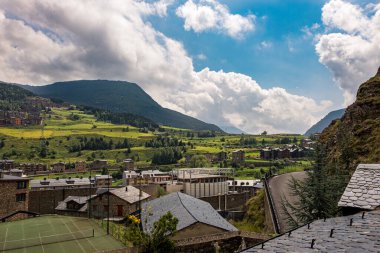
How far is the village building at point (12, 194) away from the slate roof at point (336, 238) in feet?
160

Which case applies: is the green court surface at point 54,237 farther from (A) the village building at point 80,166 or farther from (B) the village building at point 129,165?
(A) the village building at point 80,166

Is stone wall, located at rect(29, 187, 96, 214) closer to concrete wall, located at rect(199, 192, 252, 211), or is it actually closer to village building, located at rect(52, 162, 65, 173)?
concrete wall, located at rect(199, 192, 252, 211)

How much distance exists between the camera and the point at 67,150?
190m

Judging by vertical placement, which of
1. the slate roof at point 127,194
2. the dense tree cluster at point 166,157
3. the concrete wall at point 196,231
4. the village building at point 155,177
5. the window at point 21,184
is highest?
the dense tree cluster at point 166,157

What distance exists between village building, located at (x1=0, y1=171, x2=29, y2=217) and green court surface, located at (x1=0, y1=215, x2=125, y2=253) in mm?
5766

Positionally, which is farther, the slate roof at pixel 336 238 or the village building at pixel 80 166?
the village building at pixel 80 166

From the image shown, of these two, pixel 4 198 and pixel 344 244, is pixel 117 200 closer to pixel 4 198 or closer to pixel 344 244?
pixel 4 198

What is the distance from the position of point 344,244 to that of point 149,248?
1313 centimetres

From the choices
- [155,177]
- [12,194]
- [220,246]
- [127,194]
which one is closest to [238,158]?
[155,177]

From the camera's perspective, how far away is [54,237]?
3306cm

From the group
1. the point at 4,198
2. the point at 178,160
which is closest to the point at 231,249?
the point at 4,198

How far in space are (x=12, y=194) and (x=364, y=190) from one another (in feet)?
165

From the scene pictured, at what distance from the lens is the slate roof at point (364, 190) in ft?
34.3

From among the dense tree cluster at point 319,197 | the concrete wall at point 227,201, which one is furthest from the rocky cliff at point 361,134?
the concrete wall at point 227,201
